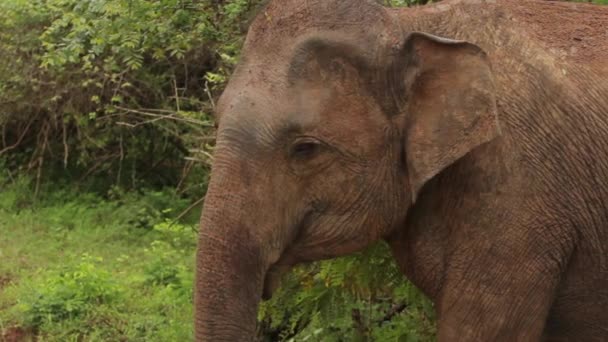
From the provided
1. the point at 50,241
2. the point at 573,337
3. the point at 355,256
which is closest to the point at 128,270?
the point at 50,241

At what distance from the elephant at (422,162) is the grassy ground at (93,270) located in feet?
10.4

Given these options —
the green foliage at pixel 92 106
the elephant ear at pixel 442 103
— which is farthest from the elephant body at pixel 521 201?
the green foliage at pixel 92 106

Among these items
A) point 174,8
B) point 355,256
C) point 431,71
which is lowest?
point 355,256

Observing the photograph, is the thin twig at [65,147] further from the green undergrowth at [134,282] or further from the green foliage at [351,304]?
the green foliage at [351,304]

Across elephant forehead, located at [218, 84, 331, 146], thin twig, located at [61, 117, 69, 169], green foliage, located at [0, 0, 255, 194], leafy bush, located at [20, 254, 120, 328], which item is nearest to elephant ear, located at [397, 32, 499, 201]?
elephant forehead, located at [218, 84, 331, 146]

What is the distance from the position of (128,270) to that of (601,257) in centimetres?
527

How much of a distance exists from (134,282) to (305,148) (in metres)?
4.82

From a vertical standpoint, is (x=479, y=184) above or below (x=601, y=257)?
above

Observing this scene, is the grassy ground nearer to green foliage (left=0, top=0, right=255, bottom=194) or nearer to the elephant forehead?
green foliage (left=0, top=0, right=255, bottom=194)

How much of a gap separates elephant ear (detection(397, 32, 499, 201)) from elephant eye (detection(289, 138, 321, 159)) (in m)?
0.30

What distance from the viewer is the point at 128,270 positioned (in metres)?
8.87

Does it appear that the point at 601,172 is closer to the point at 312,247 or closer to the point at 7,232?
the point at 312,247

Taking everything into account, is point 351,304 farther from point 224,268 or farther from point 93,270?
point 93,270

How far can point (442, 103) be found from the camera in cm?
386
